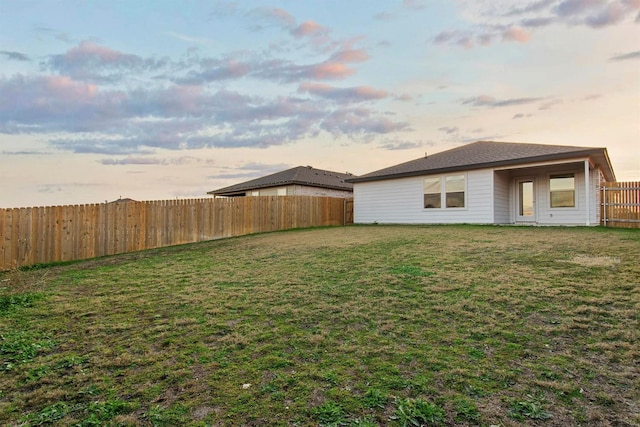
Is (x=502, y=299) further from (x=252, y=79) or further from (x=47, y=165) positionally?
(x=47, y=165)

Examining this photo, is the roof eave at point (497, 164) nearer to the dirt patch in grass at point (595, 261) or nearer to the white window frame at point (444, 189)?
the white window frame at point (444, 189)

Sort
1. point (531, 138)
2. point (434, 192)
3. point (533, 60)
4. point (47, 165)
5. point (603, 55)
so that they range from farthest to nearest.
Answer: point (531, 138) → point (434, 192) → point (47, 165) → point (533, 60) → point (603, 55)

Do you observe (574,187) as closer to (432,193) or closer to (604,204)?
(604,204)

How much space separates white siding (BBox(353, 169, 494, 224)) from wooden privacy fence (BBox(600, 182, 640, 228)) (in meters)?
4.47

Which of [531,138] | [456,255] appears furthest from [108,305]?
[531,138]

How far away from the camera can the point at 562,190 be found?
47.5 ft

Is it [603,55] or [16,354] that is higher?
[603,55]

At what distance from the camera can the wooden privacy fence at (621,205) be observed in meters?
13.1

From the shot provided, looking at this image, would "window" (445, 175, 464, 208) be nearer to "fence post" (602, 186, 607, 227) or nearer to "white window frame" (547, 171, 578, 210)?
"white window frame" (547, 171, 578, 210)

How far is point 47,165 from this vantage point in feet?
40.1

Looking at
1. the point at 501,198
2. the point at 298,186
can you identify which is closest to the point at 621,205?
the point at 501,198

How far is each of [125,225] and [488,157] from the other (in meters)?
14.6

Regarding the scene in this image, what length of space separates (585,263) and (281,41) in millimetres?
11088

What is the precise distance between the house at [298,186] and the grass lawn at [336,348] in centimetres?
1559
